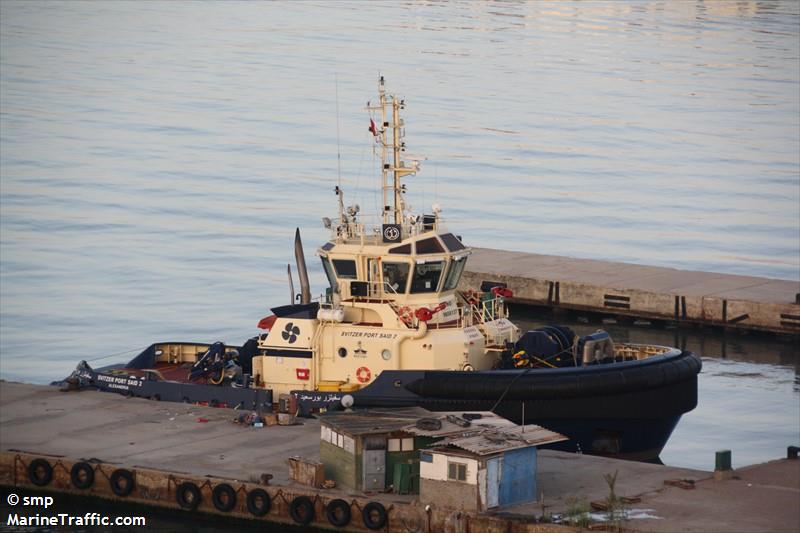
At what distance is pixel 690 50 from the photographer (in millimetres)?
116188

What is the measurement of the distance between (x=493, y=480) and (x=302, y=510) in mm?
3126

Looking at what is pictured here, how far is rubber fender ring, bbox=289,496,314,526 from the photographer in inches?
1030

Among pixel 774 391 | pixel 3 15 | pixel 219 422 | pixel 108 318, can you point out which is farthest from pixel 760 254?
pixel 3 15

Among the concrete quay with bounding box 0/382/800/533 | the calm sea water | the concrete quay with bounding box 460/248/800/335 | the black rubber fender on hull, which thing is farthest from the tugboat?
the concrete quay with bounding box 460/248/800/335

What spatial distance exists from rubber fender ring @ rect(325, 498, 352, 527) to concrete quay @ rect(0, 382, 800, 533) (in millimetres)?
101

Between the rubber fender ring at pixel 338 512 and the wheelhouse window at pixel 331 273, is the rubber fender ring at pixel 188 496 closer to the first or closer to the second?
the rubber fender ring at pixel 338 512

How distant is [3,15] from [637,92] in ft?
158

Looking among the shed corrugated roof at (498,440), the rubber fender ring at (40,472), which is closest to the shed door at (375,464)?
the shed corrugated roof at (498,440)

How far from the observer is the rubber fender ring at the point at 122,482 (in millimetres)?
27688

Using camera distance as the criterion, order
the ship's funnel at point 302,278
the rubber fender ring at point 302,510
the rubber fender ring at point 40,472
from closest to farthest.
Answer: the rubber fender ring at point 302,510
the rubber fender ring at point 40,472
the ship's funnel at point 302,278

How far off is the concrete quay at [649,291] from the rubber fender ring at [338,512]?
67.4 feet

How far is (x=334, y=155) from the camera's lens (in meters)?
73.0

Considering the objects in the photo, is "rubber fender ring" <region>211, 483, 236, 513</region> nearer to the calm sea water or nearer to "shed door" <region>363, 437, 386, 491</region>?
"shed door" <region>363, 437, 386, 491</region>

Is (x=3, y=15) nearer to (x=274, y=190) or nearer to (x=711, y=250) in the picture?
(x=274, y=190)
